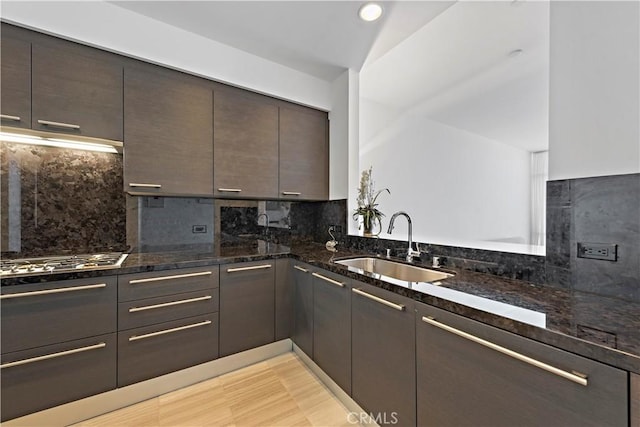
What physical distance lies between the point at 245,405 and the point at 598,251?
1.95 meters

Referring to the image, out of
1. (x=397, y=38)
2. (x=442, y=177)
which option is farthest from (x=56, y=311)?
(x=442, y=177)

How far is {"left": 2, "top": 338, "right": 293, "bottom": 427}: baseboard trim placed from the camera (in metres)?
1.36

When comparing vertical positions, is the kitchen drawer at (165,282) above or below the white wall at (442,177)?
below

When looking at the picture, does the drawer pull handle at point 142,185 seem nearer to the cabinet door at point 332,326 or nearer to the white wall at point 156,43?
the white wall at point 156,43

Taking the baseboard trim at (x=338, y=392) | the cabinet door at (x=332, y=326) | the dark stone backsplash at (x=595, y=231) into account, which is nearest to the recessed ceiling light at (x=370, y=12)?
the dark stone backsplash at (x=595, y=231)

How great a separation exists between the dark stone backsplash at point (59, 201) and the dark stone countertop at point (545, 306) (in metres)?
0.46

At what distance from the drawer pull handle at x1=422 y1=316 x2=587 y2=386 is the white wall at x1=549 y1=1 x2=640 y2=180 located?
847mm

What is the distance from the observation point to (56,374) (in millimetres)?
1368

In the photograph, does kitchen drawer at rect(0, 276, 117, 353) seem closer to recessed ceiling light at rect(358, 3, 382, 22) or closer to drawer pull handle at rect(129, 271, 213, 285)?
drawer pull handle at rect(129, 271, 213, 285)

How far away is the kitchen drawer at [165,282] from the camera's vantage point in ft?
5.04

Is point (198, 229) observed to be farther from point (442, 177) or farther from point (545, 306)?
point (442, 177)

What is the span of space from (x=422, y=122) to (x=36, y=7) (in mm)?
4251

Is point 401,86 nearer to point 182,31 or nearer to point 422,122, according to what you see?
point 422,122

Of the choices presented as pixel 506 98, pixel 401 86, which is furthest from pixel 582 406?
pixel 506 98
